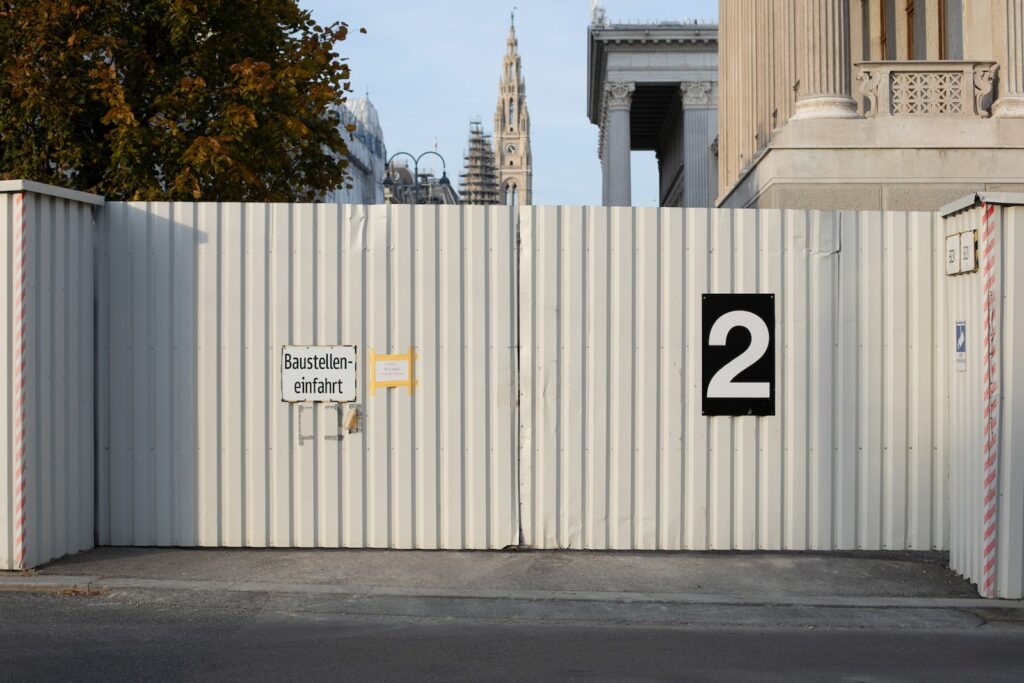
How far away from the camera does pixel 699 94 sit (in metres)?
64.1

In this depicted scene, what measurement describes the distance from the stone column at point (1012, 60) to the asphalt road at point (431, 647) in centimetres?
988

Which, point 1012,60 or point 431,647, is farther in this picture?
point 1012,60

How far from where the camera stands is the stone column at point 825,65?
1591 cm

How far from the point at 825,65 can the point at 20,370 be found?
1157cm

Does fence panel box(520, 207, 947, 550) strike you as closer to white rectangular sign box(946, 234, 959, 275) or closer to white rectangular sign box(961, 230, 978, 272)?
white rectangular sign box(946, 234, 959, 275)

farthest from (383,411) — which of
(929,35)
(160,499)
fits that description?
(929,35)

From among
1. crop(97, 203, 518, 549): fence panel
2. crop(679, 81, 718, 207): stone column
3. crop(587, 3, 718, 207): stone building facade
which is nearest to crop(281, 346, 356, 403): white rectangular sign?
crop(97, 203, 518, 549): fence panel

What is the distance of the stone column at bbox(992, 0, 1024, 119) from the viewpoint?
15492 mm

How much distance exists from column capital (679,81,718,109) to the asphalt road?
5861cm

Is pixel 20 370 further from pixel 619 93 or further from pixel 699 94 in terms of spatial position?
pixel 619 93

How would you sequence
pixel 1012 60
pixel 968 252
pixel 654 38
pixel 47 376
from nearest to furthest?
pixel 968 252
pixel 47 376
pixel 1012 60
pixel 654 38

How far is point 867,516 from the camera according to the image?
30.8 feet

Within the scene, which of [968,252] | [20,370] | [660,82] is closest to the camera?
[968,252]

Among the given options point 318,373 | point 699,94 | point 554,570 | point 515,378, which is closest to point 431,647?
point 554,570
